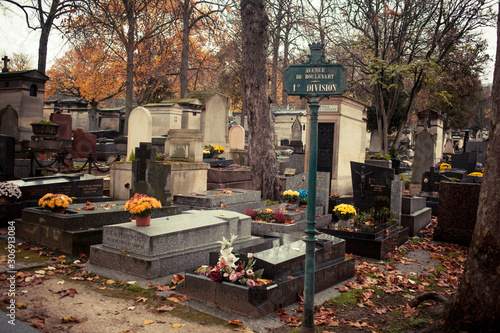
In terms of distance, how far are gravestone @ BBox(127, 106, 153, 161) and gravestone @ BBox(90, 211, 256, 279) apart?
18.5ft

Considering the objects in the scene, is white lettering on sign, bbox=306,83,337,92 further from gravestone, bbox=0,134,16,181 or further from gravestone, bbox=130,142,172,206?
gravestone, bbox=0,134,16,181

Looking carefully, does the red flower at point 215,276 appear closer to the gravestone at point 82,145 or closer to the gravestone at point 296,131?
the gravestone at point 82,145

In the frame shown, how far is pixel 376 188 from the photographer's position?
30.3 feet

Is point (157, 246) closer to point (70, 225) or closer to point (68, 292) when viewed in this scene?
point (68, 292)

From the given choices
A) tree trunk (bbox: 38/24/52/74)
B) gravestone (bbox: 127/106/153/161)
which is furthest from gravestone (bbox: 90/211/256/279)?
tree trunk (bbox: 38/24/52/74)

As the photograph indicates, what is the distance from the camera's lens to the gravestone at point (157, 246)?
19.5 ft

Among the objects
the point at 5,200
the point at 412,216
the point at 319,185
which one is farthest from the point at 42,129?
the point at 412,216

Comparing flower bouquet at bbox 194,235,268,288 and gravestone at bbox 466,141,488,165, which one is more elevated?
gravestone at bbox 466,141,488,165

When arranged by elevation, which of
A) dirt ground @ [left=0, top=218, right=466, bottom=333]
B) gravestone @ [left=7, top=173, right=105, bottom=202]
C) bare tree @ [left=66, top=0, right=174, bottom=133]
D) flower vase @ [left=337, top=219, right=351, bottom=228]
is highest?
bare tree @ [left=66, top=0, right=174, bottom=133]

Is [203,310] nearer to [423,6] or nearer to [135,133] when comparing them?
[135,133]

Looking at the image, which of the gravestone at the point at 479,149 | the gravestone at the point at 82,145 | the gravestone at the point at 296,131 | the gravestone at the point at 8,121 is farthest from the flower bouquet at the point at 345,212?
the gravestone at the point at 296,131

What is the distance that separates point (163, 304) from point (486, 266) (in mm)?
3415

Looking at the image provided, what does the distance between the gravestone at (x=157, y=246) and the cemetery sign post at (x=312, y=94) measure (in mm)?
2606

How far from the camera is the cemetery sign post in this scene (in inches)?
156
